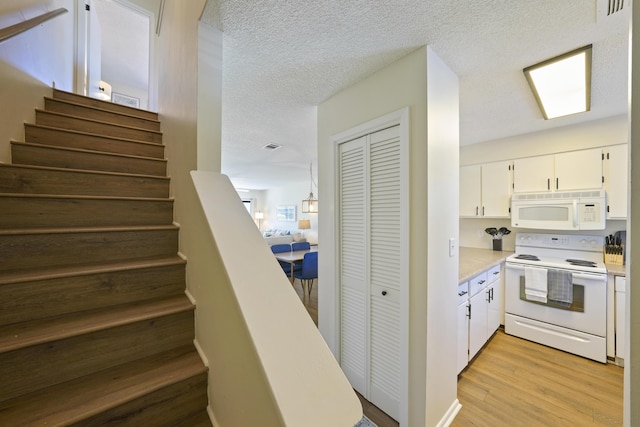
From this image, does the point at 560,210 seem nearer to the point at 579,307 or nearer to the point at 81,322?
the point at 579,307

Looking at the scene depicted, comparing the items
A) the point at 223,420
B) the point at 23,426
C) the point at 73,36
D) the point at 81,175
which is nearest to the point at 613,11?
the point at 223,420

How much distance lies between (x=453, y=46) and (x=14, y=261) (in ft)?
8.17

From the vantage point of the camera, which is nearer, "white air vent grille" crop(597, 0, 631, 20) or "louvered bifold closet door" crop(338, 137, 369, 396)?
"white air vent grille" crop(597, 0, 631, 20)

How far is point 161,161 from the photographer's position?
1.98m

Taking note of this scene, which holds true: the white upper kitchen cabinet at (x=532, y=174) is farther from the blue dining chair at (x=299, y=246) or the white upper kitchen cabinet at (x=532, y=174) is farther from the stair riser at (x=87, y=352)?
the blue dining chair at (x=299, y=246)

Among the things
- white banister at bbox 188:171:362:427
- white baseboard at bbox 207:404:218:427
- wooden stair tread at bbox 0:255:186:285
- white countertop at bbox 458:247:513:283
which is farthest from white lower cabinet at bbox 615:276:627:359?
wooden stair tread at bbox 0:255:186:285

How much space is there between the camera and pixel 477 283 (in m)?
2.28

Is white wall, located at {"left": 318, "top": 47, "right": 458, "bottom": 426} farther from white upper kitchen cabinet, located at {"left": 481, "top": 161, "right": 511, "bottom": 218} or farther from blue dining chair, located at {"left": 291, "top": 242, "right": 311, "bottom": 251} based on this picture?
blue dining chair, located at {"left": 291, "top": 242, "right": 311, "bottom": 251}

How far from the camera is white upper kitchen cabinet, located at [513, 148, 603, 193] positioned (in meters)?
2.49

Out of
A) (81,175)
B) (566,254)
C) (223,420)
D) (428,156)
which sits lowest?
(223,420)

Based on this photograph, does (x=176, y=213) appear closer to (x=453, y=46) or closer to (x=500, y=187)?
(x=453, y=46)

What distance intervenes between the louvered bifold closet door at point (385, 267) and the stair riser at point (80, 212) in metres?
1.45

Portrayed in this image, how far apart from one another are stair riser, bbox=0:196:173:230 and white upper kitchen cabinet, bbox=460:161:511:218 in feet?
11.6

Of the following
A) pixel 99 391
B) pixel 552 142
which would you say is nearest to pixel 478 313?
pixel 552 142
